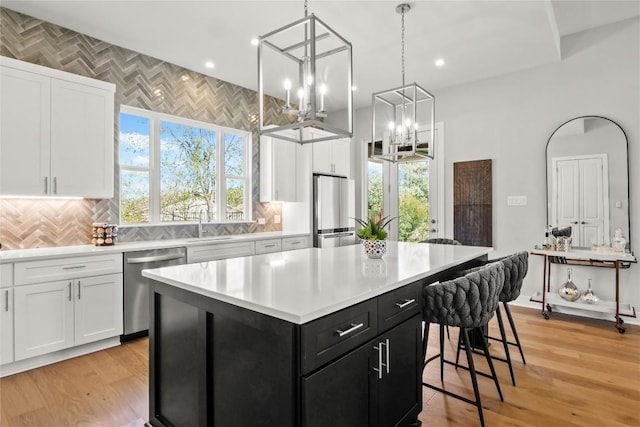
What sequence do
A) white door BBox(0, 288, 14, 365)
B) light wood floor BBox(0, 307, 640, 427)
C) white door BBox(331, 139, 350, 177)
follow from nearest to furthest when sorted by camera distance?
light wood floor BBox(0, 307, 640, 427)
white door BBox(0, 288, 14, 365)
white door BBox(331, 139, 350, 177)

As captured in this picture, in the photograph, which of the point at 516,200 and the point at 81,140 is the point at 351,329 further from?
the point at 516,200

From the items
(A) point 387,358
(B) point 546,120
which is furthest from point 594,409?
(B) point 546,120

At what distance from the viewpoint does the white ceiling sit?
3.02m

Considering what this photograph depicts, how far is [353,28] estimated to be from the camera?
3.38 meters

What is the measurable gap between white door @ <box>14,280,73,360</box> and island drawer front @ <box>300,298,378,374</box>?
104 inches

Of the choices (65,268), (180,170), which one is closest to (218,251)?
(180,170)

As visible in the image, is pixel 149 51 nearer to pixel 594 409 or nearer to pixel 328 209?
pixel 328 209

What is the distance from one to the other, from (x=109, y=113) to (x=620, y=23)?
18.1ft

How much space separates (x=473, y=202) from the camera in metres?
4.84

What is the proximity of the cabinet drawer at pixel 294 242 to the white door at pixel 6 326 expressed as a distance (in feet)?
9.16

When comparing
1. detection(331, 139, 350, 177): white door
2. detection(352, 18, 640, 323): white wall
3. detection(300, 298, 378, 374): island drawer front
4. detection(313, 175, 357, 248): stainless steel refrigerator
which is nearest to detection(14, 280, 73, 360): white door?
detection(300, 298, 378, 374): island drawer front

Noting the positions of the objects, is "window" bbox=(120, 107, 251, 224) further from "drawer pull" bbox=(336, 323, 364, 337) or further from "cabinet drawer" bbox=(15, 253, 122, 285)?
"drawer pull" bbox=(336, 323, 364, 337)

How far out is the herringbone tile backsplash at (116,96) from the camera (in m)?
3.08

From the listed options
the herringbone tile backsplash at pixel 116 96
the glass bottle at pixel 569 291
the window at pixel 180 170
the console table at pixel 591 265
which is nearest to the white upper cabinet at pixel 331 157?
the window at pixel 180 170
